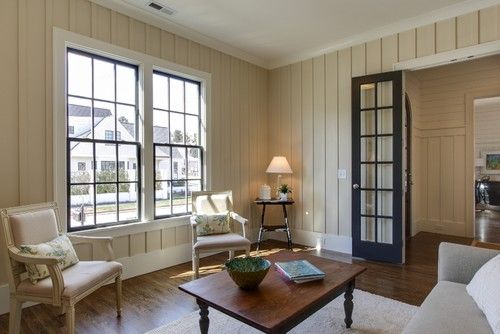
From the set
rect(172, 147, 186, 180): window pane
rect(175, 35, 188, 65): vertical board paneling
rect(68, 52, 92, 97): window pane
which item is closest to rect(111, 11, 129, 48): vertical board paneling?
rect(68, 52, 92, 97): window pane

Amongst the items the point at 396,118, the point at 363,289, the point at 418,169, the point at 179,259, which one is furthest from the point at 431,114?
the point at 179,259

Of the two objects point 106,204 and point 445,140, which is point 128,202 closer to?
point 106,204

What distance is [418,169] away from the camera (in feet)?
18.5

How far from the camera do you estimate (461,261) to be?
78.0 inches

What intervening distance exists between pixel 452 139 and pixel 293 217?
10.6ft

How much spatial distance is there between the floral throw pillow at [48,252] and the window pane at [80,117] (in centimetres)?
112

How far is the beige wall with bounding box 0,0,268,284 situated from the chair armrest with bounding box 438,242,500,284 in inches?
113

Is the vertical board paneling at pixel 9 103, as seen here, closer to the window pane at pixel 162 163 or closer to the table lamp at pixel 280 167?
the window pane at pixel 162 163

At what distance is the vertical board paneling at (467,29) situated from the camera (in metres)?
3.25

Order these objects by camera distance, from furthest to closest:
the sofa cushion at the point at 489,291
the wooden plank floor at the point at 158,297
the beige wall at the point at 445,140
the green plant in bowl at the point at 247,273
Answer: the beige wall at the point at 445,140 → the wooden plank floor at the point at 158,297 → the green plant in bowl at the point at 247,273 → the sofa cushion at the point at 489,291

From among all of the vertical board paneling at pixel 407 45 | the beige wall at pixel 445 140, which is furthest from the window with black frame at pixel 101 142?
the beige wall at pixel 445 140

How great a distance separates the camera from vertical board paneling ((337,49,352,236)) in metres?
4.24

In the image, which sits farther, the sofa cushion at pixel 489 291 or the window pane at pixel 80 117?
the window pane at pixel 80 117

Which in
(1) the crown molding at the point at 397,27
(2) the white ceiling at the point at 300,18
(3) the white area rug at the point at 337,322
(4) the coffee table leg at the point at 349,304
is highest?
(2) the white ceiling at the point at 300,18
